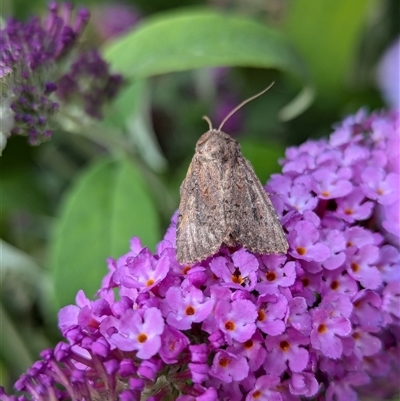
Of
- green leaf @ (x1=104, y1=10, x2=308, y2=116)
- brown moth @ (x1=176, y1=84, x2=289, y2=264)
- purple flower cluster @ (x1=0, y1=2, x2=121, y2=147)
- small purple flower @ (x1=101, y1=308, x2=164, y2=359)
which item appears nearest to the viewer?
small purple flower @ (x1=101, y1=308, x2=164, y2=359)

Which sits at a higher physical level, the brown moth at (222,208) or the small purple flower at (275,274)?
the brown moth at (222,208)

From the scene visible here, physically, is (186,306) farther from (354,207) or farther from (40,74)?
(40,74)

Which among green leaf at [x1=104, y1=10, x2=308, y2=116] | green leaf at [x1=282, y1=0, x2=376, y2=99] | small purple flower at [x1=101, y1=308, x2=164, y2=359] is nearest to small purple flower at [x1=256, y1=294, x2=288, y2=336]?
small purple flower at [x1=101, y1=308, x2=164, y2=359]

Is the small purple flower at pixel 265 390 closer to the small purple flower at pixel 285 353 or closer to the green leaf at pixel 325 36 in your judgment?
the small purple flower at pixel 285 353

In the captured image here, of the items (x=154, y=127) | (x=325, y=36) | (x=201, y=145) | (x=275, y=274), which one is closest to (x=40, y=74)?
(x=201, y=145)

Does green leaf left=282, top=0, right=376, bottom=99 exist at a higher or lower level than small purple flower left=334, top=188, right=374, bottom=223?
higher

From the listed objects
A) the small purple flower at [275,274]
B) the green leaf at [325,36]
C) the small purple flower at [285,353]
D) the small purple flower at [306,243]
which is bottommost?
the small purple flower at [285,353]

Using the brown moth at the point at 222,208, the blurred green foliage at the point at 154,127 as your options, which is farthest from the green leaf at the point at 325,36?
the brown moth at the point at 222,208

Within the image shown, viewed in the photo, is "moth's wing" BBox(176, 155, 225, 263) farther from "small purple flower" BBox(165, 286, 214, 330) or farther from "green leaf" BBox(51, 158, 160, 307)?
"green leaf" BBox(51, 158, 160, 307)
